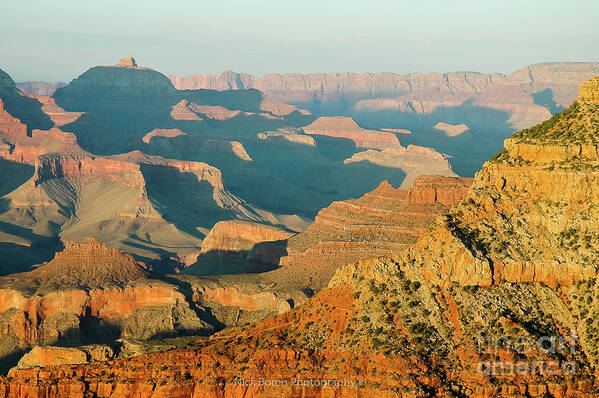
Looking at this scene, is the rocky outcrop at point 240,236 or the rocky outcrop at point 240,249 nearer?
the rocky outcrop at point 240,249

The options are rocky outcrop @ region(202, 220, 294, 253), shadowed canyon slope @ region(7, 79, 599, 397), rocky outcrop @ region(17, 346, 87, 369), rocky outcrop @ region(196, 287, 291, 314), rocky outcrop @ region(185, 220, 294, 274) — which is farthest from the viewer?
rocky outcrop @ region(202, 220, 294, 253)

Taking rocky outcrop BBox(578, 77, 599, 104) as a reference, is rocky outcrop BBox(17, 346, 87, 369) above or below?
below

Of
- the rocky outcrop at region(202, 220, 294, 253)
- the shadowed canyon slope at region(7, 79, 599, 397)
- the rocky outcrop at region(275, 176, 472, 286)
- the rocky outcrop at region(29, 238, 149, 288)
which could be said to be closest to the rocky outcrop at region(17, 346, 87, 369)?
the shadowed canyon slope at region(7, 79, 599, 397)

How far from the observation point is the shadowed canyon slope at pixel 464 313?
38625 mm

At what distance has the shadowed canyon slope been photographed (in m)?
38.6

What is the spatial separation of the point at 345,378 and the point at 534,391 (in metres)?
7.20

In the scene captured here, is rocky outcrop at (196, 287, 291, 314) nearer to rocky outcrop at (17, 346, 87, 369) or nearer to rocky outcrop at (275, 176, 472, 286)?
rocky outcrop at (275, 176, 472, 286)

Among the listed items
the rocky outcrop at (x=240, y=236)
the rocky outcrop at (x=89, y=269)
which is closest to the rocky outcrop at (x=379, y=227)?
the rocky outcrop at (x=89, y=269)

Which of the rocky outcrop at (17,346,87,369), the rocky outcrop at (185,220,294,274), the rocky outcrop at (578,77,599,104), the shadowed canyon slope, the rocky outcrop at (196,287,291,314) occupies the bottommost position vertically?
the rocky outcrop at (185,220,294,274)

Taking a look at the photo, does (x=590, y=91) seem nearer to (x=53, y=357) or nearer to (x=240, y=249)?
(x=53, y=357)

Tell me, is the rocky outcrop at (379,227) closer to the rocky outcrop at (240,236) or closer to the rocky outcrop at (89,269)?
the rocky outcrop at (89,269)

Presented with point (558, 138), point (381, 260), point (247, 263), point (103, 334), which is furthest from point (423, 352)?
point (247, 263)

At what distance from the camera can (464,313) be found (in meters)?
39.8

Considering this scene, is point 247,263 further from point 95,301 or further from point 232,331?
point 232,331
